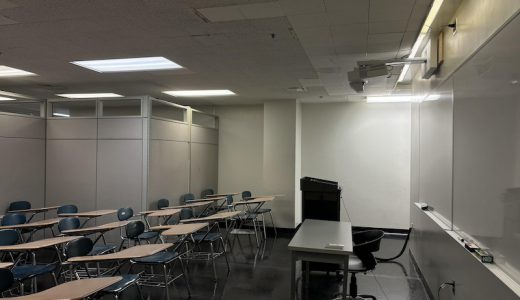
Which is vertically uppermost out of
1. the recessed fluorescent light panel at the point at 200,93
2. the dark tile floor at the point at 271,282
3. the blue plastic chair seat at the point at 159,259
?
the recessed fluorescent light panel at the point at 200,93

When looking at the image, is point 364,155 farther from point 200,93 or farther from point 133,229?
point 133,229

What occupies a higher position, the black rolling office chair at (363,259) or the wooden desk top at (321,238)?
the wooden desk top at (321,238)

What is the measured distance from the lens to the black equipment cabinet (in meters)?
5.01

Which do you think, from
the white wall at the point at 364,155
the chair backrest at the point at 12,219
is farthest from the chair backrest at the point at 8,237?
the white wall at the point at 364,155

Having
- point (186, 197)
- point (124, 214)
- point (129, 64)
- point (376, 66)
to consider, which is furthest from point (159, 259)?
point (376, 66)

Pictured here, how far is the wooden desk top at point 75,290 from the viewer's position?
2.44m

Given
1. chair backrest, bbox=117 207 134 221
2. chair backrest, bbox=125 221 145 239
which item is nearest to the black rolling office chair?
chair backrest, bbox=125 221 145 239

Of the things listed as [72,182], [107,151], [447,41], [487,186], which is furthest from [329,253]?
[72,182]

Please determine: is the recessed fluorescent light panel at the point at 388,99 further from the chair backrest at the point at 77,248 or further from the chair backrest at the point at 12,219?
the chair backrest at the point at 12,219

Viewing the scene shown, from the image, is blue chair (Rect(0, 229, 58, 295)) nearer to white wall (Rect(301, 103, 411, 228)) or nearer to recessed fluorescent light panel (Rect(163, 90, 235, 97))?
recessed fluorescent light panel (Rect(163, 90, 235, 97))

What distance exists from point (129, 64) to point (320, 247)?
3918mm

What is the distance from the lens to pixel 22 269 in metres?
3.78

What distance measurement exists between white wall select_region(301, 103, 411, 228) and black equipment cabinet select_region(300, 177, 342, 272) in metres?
3.39

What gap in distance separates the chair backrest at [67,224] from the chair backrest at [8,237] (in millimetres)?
700
